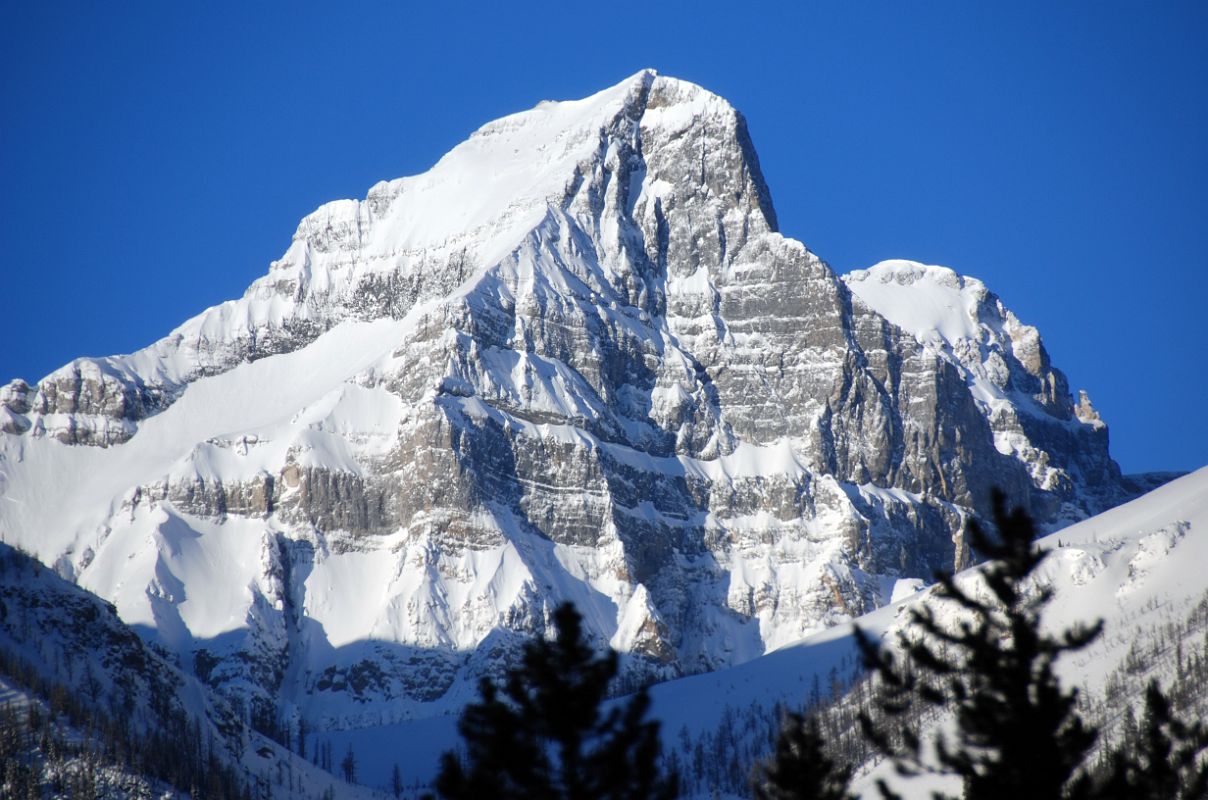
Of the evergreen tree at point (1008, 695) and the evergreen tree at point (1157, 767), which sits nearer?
the evergreen tree at point (1157, 767)

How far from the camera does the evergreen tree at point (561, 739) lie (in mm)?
59312

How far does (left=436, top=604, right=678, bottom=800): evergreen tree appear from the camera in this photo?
2335 inches

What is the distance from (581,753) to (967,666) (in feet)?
36.1

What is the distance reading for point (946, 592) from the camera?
5806 centimetres

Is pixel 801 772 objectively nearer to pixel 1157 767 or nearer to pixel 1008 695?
pixel 1008 695

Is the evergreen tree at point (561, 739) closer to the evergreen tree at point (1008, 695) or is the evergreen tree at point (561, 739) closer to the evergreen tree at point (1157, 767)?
the evergreen tree at point (1008, 695)

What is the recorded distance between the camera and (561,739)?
6000 centimetres

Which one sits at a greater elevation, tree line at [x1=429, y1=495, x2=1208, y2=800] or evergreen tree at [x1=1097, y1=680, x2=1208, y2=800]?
tree line at [x1=429, y1=495, x2=1208, y2=800]

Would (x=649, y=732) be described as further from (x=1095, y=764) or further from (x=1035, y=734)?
(x=1095, y=764)

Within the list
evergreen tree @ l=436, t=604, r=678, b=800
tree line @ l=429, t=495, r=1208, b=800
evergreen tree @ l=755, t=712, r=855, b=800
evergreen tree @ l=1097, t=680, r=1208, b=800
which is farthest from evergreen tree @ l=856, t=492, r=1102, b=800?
evergreen tree @ l=436, t=604, r=678, b=800

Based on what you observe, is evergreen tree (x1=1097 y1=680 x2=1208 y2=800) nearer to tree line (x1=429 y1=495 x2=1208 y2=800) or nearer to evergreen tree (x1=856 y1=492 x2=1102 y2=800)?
tree line (x1=429 y1=495 x2=1208 y2=800)

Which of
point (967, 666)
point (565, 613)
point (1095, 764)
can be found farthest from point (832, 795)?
point (1095, 764)

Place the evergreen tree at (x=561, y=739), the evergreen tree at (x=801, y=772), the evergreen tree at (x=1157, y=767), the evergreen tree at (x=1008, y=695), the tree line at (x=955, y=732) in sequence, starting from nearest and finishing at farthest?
the evergreen tree at (x=1157, y=767) < the evergreen tree at (x=1008, y=695) < the tree line at (x=955, y=732) < the evergreen tree at (x=561, y=739) < the evergreen tree at (x=801, y=772)

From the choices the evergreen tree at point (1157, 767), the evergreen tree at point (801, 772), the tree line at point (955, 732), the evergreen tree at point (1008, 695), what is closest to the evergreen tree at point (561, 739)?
the tree line at point (955, 732)
